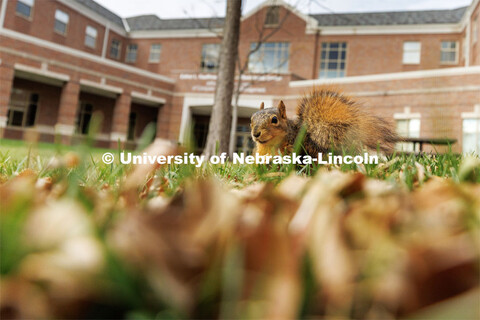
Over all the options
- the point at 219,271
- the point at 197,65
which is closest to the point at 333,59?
the point at 197,65

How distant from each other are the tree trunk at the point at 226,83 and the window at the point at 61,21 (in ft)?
82.4

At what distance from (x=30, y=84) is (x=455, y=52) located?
30979 mm

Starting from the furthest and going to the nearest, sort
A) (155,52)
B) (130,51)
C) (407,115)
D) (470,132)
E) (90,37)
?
(130,51) < (155,52) < (90,37) < (407,115) < (470,132)

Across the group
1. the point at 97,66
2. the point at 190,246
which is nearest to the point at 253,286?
the point at 190,246

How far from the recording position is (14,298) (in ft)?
1.55

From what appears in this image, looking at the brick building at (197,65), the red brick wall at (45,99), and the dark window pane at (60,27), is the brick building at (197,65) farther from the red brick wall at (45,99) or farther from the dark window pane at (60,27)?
the dark window pane at (60,27)

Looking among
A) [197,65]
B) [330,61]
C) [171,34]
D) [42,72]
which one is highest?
[171,34]

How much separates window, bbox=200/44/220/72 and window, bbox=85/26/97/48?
9.97 metres

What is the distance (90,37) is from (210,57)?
10.9 m

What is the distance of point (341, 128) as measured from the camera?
303 cm

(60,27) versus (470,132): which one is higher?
(60,27)

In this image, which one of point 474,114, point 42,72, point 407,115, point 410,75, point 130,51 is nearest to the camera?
point 474,114

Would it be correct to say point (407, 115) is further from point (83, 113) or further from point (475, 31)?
point (83, 113)

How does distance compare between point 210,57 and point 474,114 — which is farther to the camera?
point 210,57
